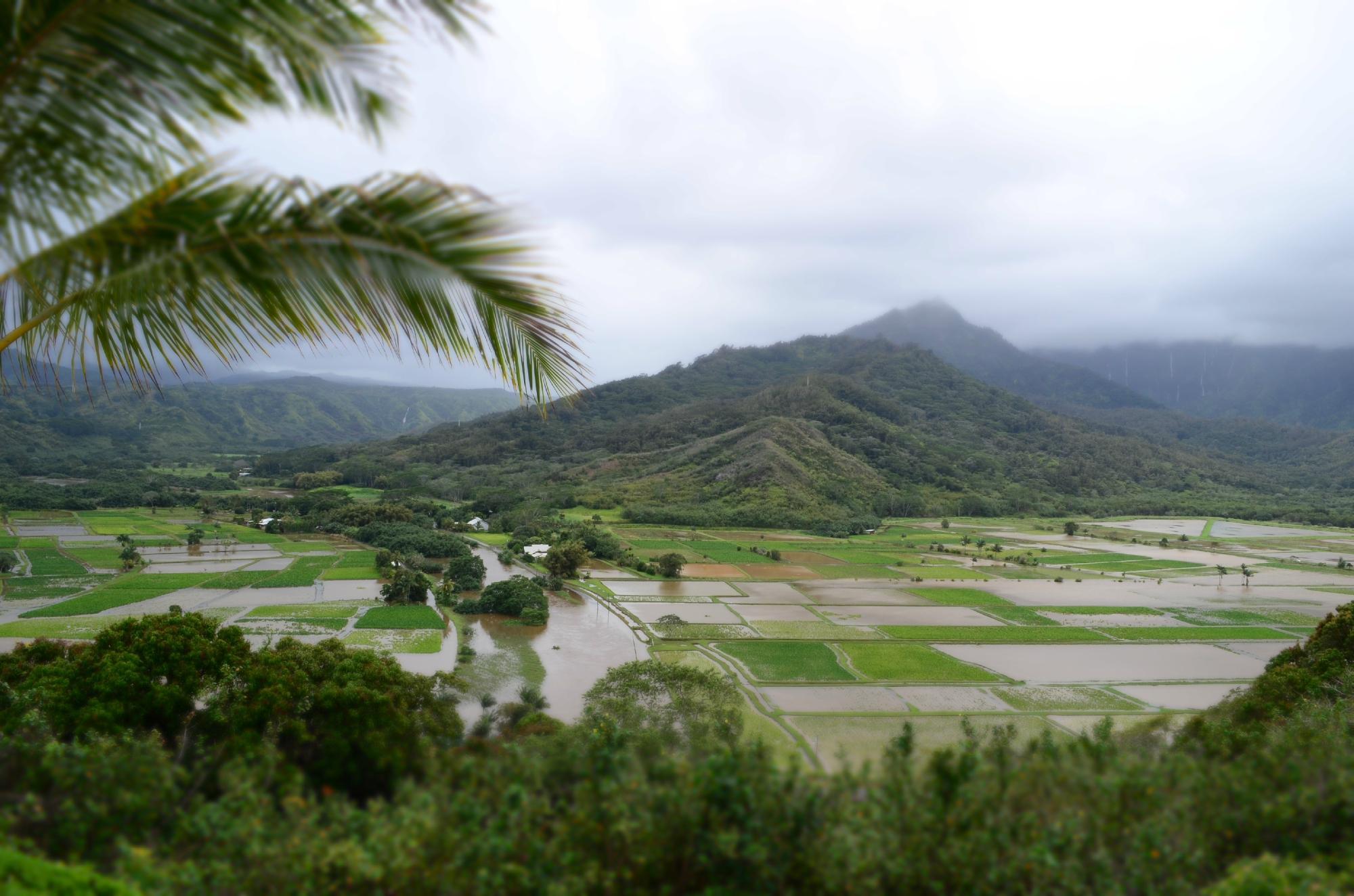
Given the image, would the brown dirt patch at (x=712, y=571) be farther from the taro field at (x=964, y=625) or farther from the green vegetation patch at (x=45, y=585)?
the green vegetation patch at (x=45, y=585)

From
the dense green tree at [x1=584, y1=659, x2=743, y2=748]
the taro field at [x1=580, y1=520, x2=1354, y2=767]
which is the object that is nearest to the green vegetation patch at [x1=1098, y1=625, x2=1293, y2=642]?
the taro field at [x1=580, y1=520, x2=1354, y2=767]

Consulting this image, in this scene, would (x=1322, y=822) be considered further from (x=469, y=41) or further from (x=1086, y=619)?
(x=1086, y=619)

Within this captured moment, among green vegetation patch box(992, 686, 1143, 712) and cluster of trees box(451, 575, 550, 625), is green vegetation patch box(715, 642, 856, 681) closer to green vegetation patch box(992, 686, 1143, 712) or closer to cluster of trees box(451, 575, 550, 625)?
green vegetation patch box(992, 686, 1143, 712)

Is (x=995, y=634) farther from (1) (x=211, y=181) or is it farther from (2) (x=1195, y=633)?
(1) (x=211, y=181)

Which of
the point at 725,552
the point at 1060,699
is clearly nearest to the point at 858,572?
the point at 725,552

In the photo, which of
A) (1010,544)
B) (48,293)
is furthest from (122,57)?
(1010,544)

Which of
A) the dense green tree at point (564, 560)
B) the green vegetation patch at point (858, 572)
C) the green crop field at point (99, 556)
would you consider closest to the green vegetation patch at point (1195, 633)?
the green vegetation patch at point (858, 572)
